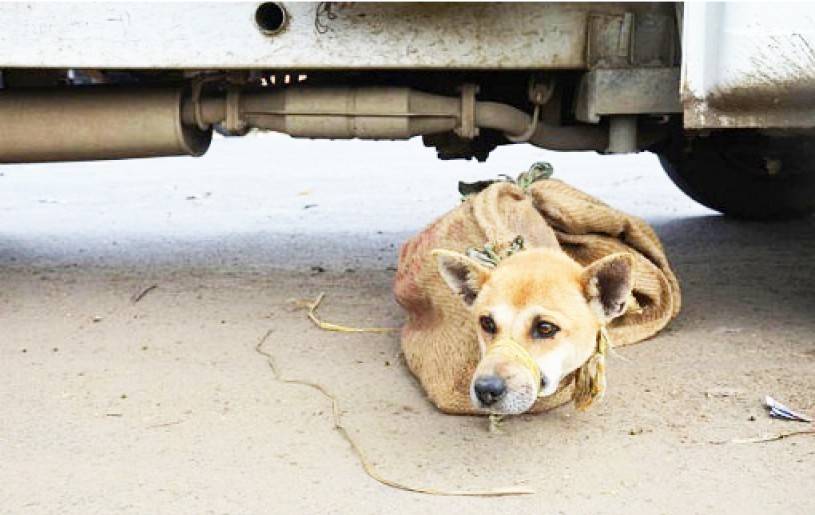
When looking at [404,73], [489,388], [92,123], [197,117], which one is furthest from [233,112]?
[489,388]

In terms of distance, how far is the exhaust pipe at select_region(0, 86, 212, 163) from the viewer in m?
4.63

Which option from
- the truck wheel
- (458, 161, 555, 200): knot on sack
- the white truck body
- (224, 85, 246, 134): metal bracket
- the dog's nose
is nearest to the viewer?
the dog's nose

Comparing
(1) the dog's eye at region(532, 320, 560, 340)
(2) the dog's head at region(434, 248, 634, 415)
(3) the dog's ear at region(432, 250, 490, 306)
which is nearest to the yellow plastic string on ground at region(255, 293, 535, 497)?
(2) the dog's head at region(434, 248, 634, 415)

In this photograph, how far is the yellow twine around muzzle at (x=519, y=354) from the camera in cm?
307

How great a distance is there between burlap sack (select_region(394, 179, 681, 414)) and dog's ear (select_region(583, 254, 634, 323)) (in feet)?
1.02

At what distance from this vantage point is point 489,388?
300 cm

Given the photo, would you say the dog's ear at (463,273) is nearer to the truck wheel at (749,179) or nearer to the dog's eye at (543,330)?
the dog's eye at (543,330)

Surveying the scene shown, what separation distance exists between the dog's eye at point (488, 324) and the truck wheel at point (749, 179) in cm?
276

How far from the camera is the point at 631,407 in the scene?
363cm

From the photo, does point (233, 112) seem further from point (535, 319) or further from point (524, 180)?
point (535, 319)

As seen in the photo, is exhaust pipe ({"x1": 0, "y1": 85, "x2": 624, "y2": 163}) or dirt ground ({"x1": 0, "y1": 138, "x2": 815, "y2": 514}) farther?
exhaust pipe ({"x1": 0, "y1": 85, "x2": 624, "y2": 163})

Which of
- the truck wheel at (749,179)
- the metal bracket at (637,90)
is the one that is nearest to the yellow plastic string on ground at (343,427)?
the metal bracket at (637,90)

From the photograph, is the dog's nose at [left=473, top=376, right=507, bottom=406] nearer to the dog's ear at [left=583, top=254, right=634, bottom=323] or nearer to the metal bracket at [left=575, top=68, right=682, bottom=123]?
the dog's ear at [left=583, top=254, right=634, bottom=323]

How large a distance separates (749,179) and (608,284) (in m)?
3.53
